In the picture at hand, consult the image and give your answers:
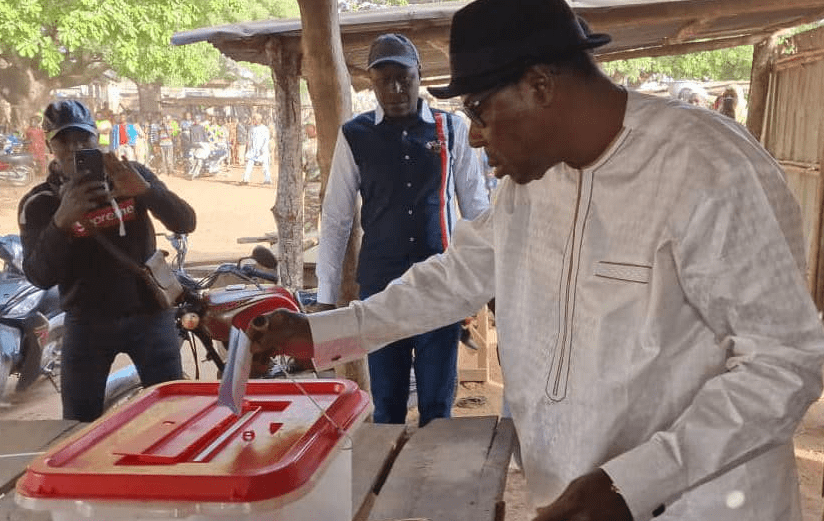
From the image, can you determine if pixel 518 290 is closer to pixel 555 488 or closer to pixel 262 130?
pixel 555 488

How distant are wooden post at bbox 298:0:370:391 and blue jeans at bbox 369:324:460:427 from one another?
41.0 inches

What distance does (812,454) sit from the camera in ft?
15.6

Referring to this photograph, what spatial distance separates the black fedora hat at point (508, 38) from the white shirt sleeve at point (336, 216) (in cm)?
211

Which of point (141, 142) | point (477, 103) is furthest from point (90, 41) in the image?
point (477, 103)

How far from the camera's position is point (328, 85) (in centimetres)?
425

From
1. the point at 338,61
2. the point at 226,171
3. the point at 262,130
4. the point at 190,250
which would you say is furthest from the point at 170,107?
the point at 338,61

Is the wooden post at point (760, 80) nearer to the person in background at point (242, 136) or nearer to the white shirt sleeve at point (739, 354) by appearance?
the white shirt sleeve at point (739, 354)

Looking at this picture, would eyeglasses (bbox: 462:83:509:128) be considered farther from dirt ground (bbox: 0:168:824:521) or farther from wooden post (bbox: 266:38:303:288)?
wooden post (bbox: 266:38:303:288)

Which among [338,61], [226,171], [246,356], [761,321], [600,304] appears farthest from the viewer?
[226,171]

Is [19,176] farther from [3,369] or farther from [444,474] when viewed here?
[444,474]

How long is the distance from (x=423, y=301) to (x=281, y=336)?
32 cm

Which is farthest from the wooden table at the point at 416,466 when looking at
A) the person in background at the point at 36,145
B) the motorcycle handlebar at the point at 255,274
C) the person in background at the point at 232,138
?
the person in background at the point at 232,138

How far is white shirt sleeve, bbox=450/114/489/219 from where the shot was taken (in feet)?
11.2

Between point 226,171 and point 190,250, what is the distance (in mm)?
11857
